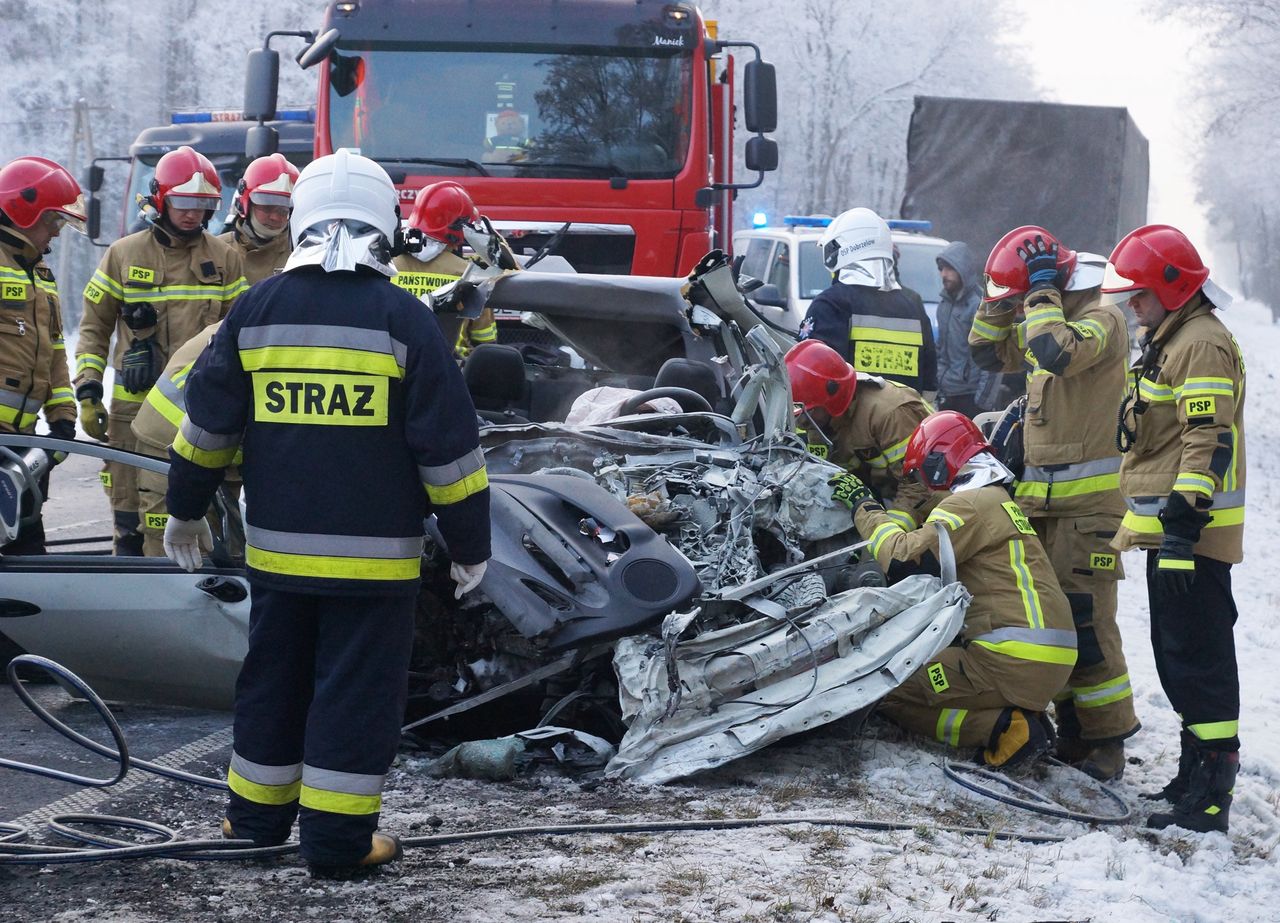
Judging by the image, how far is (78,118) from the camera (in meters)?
27.8

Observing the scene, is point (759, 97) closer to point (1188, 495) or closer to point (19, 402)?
point (19, 402)

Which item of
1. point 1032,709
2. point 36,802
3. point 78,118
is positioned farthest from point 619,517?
point 78,118

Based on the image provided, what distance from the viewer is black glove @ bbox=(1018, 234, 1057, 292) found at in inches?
204

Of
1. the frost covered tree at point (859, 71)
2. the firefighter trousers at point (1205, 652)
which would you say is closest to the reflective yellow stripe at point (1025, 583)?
the firefighter trousers at point (1205, 652)

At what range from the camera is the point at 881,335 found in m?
6.42

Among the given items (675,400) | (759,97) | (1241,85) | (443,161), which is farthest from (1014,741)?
(1241,85)

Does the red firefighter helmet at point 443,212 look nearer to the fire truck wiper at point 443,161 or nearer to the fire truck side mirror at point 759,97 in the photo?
the fire truck wiper at point 443,161

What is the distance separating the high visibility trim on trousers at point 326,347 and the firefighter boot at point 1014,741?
2497 mm

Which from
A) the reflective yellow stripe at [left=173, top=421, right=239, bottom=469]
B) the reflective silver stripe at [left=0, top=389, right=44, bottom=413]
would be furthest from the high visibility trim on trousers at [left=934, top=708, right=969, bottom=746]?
the reflective silver stripe at [left=0, top=389, right=44, bottom=413]

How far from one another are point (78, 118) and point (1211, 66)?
26505mm

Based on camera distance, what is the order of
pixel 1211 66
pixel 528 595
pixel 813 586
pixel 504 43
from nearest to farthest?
pixel 528 595 → pixel 813 586 → pixel 504 43 → pixel 1211 66

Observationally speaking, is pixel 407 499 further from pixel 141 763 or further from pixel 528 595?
pixel 141 763

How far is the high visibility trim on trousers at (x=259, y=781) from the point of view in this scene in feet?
11.1

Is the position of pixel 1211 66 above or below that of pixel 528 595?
above
